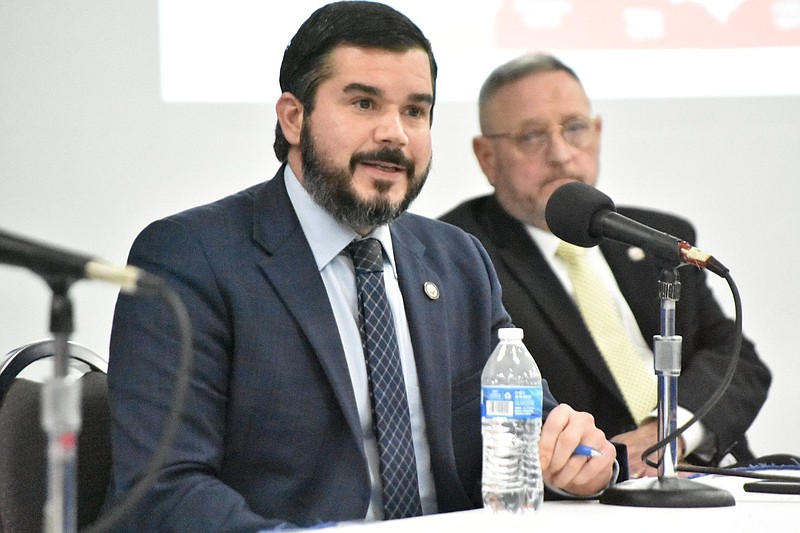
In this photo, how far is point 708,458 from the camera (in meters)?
3.10

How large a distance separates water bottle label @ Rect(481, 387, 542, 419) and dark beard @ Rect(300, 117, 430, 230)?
0.53 metres

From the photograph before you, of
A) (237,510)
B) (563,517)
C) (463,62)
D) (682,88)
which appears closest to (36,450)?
(237,510)

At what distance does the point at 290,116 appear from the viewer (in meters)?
2.35

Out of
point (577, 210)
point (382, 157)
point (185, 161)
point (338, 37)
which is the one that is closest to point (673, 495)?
point (577, 210)

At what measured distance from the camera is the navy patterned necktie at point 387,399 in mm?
2051

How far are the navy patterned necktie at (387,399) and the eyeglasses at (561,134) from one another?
1.29 meters

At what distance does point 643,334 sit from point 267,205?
1.40 meters

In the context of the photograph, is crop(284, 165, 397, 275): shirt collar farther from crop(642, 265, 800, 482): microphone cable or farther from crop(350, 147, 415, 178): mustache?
crop(642, 265, 800, 482): microphone cable

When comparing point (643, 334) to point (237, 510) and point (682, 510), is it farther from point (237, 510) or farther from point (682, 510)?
point (237, 510)

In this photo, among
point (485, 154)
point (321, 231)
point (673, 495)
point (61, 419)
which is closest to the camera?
point (61, 419)

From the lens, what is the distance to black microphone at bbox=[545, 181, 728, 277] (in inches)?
68.7

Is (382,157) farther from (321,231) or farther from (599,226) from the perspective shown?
(599,226)

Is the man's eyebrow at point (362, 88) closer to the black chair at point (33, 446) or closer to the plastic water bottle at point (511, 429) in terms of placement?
the plastic water bottle at point (511, 429)

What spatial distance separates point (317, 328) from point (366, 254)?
8.6 inches
